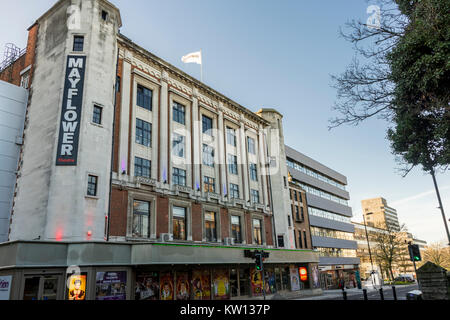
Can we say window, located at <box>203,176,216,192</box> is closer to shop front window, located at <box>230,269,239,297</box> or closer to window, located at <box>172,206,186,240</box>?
window, located at <box>172,206,186,240</box>

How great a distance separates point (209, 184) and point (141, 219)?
9272 mm

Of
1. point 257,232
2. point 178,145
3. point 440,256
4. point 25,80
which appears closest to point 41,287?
point 178,145

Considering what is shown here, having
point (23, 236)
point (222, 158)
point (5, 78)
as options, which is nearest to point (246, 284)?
point (222, 158)

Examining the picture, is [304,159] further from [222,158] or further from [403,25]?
[403,25]

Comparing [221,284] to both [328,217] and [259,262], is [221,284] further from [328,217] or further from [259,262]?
[328,217]

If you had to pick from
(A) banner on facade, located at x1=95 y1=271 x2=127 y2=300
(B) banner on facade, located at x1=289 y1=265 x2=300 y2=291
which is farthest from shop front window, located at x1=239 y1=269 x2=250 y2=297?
(A) banner on facade, located at x1=95 y1=271 x2=127 y2=300

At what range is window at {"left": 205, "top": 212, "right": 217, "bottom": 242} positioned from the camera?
31.3 metres

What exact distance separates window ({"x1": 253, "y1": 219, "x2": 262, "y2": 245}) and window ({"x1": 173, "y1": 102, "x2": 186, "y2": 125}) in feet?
46.3

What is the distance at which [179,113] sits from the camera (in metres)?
32.8

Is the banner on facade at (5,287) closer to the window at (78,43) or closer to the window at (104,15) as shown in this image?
the window at (78,43)

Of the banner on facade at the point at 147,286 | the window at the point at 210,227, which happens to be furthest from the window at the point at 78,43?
the window at the point at 210,227

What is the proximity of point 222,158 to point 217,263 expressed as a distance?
1232 centimetres

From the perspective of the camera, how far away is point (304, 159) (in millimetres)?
62531

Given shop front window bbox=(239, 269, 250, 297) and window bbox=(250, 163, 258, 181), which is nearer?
shop front window bbox=(239, 269, 250, 297)
